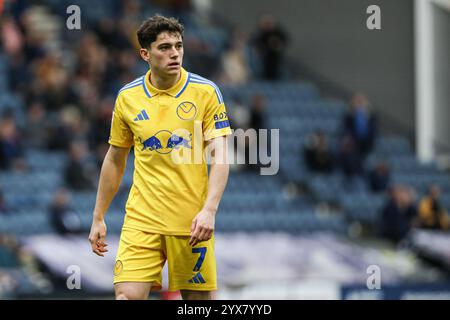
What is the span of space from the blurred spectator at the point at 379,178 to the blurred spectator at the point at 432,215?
117 centimetres

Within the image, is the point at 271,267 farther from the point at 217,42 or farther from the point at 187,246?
the point at 187,246

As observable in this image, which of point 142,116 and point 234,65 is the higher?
point 234,65

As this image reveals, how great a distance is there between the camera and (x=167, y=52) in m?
7.17

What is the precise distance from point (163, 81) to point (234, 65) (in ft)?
43.3

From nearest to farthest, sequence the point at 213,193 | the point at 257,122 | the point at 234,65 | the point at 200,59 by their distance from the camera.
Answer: the point at 213,193 < the point at 257,122 < the point at 200,59 < the point at 234,65

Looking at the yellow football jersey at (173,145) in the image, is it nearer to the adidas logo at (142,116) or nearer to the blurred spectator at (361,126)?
the adidas logo at (142,116)

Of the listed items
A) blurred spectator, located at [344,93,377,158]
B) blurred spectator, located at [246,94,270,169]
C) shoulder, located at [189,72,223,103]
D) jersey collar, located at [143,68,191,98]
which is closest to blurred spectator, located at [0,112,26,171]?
blurred spectator, located at [246,94,270,169]

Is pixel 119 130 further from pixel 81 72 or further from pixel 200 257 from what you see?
pixel 81 72

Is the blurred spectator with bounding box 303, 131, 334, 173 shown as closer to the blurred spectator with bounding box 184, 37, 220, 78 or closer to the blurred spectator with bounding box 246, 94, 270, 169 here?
the blurred spectator with bounding box 246, 94, 270, 169

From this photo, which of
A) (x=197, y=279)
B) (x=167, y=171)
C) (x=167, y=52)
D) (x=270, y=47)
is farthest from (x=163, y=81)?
(x=270, y=47)

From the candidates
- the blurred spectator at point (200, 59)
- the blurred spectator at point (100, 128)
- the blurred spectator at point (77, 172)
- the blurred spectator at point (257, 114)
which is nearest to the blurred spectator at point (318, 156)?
the blurred spectator at point (257, 114)

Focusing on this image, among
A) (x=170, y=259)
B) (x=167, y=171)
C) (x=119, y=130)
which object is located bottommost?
(x=170, y=259)

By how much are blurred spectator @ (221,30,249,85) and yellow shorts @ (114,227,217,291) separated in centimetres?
1296

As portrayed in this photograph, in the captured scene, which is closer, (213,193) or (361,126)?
(213,193)
